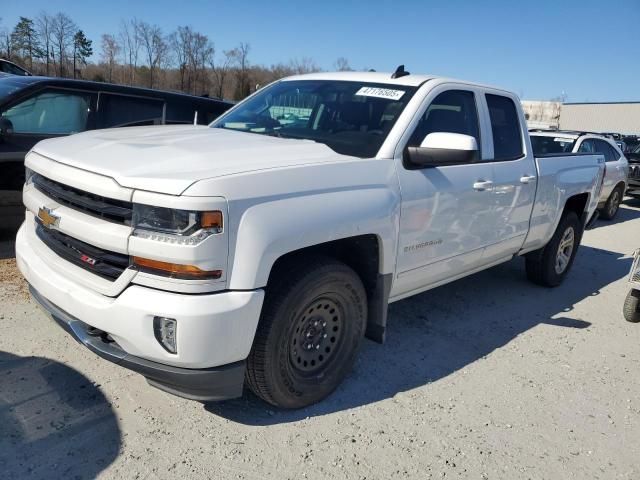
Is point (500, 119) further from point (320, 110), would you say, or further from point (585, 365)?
point (585, 365)

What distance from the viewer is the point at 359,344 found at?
11.1 feet

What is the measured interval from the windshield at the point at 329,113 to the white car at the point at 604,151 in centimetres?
674

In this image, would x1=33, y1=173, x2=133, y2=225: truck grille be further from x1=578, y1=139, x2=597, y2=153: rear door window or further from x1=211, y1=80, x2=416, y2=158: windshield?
x1=578, y1=139, x2=597, y2=153: rear door window

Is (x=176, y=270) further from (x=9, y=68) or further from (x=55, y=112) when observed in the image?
(x=9, y=68)

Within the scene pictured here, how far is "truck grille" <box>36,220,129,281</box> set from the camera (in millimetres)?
2555

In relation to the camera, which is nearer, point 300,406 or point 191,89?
point 300,406

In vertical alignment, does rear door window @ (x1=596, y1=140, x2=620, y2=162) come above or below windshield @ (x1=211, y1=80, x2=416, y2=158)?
below

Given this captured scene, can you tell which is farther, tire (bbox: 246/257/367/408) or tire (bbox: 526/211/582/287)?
tire (bbox: 526/211/582/287)

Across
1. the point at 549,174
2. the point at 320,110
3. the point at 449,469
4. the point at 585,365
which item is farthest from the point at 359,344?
the point at 549,174

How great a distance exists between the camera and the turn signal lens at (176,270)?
2.40 metres

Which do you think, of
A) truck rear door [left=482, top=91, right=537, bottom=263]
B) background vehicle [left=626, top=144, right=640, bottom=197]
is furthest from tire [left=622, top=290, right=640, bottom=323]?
background vehicle [left=626, top=144, right=640, bottom=197]

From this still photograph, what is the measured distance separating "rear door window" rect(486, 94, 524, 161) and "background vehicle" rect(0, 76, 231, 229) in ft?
12.1

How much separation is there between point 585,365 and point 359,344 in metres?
1.99

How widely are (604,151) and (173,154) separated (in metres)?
11.1
